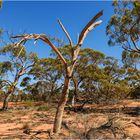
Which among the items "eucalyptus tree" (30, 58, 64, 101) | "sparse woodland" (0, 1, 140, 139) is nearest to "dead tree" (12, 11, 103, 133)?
"sparse woodland" (0, 1, 140, 139)

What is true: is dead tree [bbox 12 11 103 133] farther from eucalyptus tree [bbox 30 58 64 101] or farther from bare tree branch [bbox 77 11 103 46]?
eucalyptus tree [bbox 30 58 64 101]

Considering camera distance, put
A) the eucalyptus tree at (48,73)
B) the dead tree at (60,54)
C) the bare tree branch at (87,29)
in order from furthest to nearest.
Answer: the eucalyptus tree at (48,73) → the bare tree branch at (87,29) → the dead tree at (60,54)

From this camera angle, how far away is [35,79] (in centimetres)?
3697

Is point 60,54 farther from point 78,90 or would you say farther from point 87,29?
point 78,90

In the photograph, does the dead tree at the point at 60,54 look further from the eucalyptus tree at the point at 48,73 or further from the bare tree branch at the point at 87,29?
the eucalyptus tree at the point at 48,73

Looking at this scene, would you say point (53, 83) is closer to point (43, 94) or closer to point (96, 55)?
point (43, 94)

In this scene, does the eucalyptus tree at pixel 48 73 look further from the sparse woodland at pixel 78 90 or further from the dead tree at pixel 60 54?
the dead tree at pixel 60 54

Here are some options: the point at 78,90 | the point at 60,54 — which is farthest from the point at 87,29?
the point at 78,90

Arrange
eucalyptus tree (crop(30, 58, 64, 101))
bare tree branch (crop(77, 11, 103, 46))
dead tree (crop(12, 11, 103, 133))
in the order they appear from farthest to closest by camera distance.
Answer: eucalyptus tree (crop(30, 58, 64, 101)), bare tree branch (crop(77, 11, 103, 46)), dead tree (crop(12, 11, 103, 133))

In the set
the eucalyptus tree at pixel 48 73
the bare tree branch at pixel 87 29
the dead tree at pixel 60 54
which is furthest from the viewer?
the eucalyptus tree at pixel 48 73

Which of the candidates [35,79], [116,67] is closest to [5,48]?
[35,79]

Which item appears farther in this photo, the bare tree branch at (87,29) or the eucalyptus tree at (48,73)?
the eucalyptus tree at (48,73)

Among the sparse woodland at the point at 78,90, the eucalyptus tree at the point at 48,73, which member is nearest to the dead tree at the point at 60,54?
the sparse woodland at the point at 78,90

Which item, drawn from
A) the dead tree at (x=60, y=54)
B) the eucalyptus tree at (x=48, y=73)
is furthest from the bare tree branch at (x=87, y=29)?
the eucalyptus tree at (x=48, y=73)
